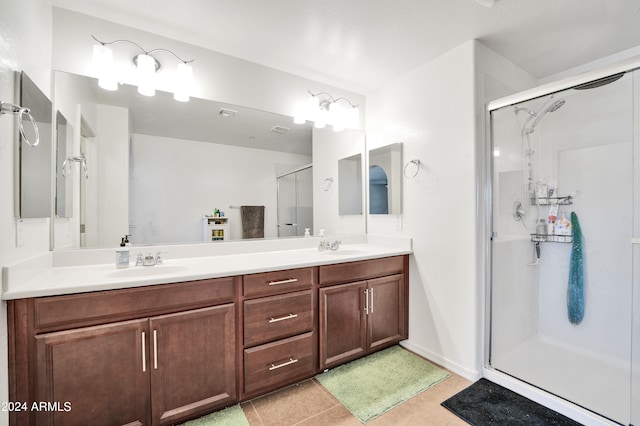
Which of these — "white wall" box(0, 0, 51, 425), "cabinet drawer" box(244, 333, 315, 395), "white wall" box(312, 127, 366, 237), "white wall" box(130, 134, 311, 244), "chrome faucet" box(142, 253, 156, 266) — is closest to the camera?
"white wall" box(0, 0, 51, 425)

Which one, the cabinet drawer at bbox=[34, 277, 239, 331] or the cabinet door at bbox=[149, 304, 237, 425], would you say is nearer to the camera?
the cabinet drawer at bbox=[34, 277, 239, 331]

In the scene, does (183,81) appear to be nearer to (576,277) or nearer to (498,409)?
(498,409)

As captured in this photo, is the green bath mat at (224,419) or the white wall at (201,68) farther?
the white wall at (201,68)

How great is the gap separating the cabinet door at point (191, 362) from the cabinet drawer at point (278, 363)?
3.8 inches

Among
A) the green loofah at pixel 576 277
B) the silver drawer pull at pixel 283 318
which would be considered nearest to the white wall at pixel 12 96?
the silver drawer pull at pixel 283 318

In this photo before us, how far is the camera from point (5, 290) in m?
1.06

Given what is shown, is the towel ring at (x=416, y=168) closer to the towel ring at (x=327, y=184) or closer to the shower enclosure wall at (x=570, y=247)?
the shower enclosure wall at (x=570, y=247)

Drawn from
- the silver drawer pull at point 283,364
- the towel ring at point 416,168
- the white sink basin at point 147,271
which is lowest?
the silver drawer pull at point 283,364

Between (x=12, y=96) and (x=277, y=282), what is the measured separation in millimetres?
1490

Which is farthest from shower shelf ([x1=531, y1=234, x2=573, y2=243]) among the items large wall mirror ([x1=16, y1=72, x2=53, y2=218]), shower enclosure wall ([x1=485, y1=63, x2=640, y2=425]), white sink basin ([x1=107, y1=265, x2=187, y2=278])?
large wall mirror ([x1=16, y1=72, x2=53, y2=218])

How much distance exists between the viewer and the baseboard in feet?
6.23

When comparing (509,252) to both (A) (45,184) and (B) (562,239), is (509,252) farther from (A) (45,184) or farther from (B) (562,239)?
(A) (45,184)

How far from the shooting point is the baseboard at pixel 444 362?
1898 millimetres

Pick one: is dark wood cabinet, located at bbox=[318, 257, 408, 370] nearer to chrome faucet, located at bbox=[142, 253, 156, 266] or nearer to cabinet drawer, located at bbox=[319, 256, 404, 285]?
cabinet drawer, located at bbox=[319, 256, 404, 285]
